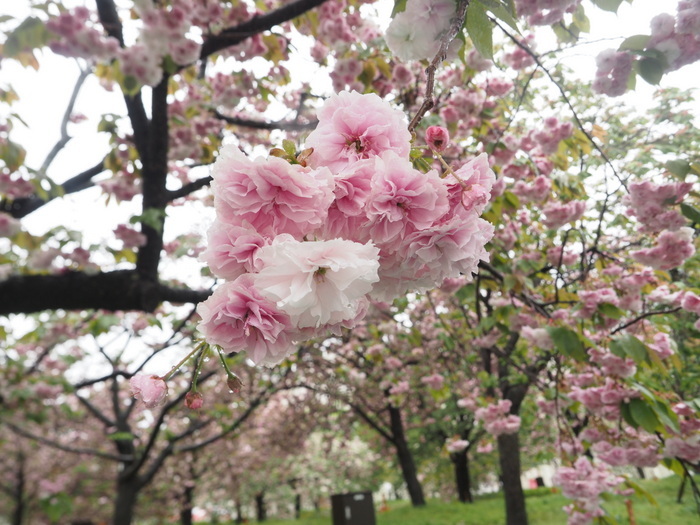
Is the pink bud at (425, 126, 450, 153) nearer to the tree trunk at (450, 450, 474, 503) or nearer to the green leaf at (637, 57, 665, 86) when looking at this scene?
the green leaf at (637, 57, 665, 86)

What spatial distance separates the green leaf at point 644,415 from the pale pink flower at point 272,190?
1.81 m

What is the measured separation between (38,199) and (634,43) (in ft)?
15.5

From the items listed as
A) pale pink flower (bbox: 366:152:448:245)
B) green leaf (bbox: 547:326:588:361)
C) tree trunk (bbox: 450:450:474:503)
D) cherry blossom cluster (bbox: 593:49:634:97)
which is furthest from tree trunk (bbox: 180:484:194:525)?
pale pink flower (bbox: 366:152:448:245)

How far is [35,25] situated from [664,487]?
39.8 feet

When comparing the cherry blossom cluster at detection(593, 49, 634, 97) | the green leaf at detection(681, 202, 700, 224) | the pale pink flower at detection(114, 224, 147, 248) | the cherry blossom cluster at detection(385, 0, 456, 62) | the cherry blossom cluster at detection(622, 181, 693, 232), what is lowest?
the green leaf at detection(681, 202, 700, 224)

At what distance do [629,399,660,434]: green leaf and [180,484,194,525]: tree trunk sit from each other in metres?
14.9

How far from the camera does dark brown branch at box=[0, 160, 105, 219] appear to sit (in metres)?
3.89

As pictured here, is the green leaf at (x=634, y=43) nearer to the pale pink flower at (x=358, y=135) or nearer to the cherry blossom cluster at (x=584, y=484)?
the pale pink flower at (x=358, y=135)

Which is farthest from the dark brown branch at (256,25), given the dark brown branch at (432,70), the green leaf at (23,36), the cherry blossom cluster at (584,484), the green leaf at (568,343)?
the cherry blossom cluster at (584,484)

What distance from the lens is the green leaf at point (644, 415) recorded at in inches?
67.9

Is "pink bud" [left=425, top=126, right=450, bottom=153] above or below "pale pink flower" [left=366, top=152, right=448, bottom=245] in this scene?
above

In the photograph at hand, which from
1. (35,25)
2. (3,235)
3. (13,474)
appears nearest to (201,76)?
(35,25)

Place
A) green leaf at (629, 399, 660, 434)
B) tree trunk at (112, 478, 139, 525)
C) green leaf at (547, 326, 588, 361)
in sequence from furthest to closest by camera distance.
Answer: tree trunk at (112, 478, 139, 525)
green leaf at (547, 326, 588, 361)
green leaf at (629, 399, 660, 434)

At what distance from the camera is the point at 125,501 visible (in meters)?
5.61
